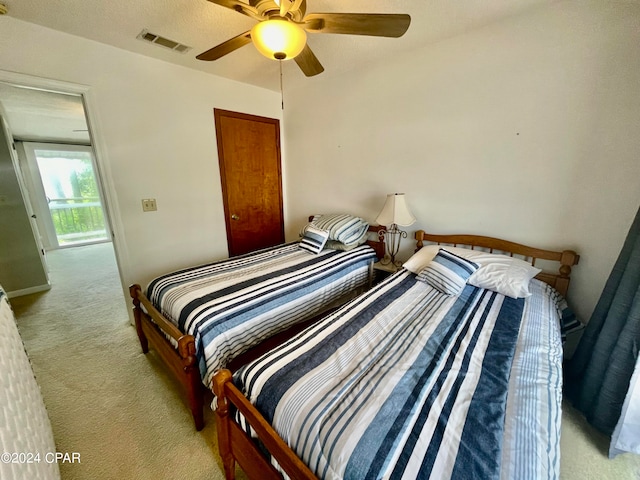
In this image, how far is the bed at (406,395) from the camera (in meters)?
0.75

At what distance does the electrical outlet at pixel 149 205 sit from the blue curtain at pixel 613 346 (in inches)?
140

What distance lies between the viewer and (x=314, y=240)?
2623 millimetres

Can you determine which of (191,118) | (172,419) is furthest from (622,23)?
(172,419)

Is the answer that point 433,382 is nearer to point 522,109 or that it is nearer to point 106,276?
point 522,109

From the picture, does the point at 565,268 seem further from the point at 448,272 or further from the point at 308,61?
the point at 308,61

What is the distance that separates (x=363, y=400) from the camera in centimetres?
92

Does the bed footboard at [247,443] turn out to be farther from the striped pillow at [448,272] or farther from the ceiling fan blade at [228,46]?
the ceiling fan blade at [228,46]

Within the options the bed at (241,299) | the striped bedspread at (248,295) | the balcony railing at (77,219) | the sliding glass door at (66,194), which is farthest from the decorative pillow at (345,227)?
the balcony railing at (77,219)

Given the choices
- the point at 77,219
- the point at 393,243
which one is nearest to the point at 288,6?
the point at 393,243

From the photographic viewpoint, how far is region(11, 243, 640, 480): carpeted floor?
1326mm

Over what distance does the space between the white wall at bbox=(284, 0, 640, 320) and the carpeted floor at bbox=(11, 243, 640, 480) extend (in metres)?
0.96

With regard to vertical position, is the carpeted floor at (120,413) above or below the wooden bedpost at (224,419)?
below

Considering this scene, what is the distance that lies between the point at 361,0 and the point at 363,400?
7.21 feet

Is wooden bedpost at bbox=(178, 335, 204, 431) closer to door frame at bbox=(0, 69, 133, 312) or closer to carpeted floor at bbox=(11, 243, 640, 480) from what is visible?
carpeted floor at bbox=(11, 243, 640, 480)
